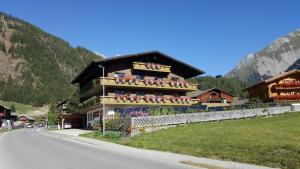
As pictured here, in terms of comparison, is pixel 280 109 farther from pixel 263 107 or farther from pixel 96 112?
pixel 96 112

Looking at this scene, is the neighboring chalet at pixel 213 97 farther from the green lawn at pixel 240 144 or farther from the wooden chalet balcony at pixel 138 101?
the green lawn at pixel 240 144

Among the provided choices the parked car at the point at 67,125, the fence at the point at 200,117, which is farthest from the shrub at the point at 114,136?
the parked car at the point at 67,125

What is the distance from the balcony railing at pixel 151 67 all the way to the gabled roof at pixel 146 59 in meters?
1.31

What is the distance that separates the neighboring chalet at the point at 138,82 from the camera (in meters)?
56.4

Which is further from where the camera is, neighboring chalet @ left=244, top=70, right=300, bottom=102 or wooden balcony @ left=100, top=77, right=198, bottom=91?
neighboring chalet @ left=244, top=70, right=300, bottom=102

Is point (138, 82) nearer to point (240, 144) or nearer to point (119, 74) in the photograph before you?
point (119, 74)

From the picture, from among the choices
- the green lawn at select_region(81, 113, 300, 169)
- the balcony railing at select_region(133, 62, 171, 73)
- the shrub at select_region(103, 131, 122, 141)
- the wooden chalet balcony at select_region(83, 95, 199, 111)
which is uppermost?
the balcony railing at select_region(133, 62, 171, 73)

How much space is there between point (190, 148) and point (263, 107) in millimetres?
22562

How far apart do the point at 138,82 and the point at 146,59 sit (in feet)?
19.4

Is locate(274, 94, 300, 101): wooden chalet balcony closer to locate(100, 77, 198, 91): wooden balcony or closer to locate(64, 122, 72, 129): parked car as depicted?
locate(100, 77, 198, 91): wooden balcony

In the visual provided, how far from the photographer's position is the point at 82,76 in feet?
243

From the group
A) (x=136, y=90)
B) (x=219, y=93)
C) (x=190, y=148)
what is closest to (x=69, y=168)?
(x=190, y=148)

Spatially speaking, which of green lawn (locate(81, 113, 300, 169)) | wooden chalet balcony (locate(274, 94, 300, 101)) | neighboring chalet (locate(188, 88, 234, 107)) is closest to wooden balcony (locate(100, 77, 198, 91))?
wooden chalet balcony (locate(274, 94, 300, 101))

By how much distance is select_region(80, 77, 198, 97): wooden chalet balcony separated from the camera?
55.8 m
